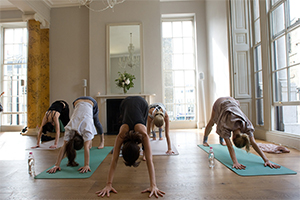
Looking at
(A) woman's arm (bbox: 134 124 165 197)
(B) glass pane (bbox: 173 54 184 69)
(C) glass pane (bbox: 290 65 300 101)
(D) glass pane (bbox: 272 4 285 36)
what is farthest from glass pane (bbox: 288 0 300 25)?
(B) glass pane (bbox: 173 54 184 69)

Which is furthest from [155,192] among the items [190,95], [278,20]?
[190,95]

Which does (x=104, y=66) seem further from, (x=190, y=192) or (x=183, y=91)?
(x=190, y=192)

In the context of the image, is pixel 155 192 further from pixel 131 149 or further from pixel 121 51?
pixel 121 51

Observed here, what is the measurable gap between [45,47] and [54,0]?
1500 millimetres

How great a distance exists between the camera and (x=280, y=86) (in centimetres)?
371

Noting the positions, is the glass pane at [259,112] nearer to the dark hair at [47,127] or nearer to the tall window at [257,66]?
the tall window at [257,66]

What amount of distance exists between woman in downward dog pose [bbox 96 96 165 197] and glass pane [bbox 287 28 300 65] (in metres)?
2.79

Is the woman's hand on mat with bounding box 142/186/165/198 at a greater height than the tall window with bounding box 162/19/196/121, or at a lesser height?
lesser

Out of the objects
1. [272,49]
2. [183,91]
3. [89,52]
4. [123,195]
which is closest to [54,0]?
[89,52]

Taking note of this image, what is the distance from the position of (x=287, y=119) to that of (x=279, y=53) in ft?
3.99

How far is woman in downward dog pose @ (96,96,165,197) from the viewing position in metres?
1.61

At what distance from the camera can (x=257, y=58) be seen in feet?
14.9

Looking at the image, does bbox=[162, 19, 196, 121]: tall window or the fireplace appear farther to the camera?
bbox=[162, 19, 196, 121]: tall window

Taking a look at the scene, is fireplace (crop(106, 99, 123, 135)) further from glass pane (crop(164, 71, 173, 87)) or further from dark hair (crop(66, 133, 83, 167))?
dark hair (crop(66, 133, 83, 167))
